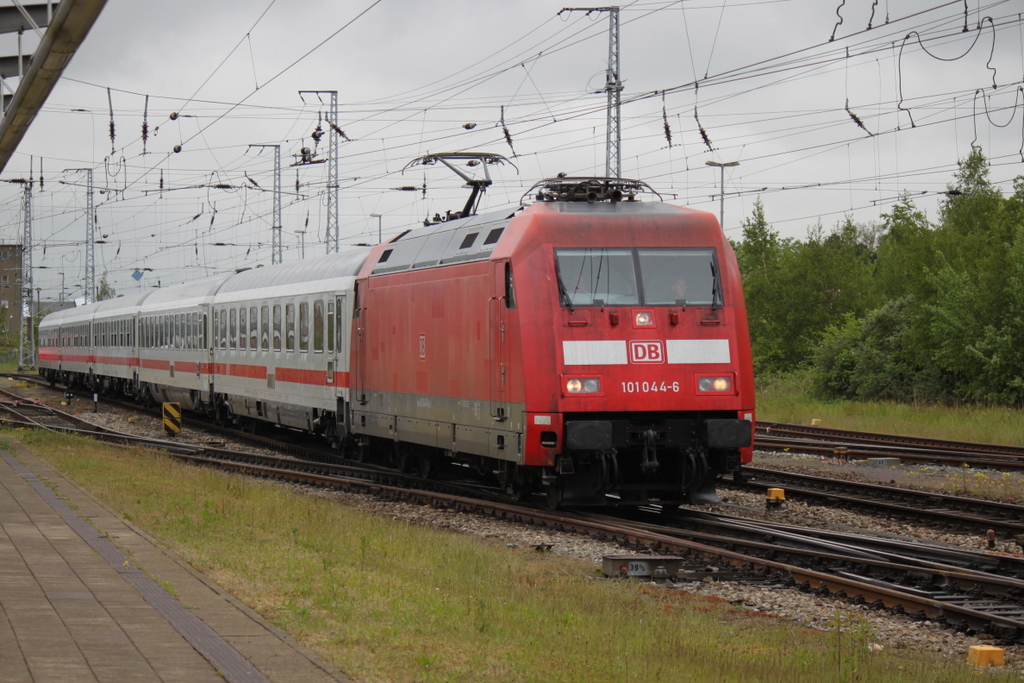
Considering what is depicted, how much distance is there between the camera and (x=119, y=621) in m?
7.02

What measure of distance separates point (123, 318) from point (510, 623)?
3811 centimetres

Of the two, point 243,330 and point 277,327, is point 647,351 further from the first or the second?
point 243,330

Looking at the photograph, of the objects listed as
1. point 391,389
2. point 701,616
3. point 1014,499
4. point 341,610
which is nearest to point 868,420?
point 1014,499

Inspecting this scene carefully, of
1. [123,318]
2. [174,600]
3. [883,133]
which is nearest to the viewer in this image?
[174,600]

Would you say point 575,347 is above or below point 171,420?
above

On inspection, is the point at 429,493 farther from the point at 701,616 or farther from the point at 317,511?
the point at 701,616

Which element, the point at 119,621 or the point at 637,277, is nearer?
the point at 119,621

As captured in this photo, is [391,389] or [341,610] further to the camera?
[391,389]

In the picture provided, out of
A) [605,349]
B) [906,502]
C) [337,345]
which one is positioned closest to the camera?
[605,349]

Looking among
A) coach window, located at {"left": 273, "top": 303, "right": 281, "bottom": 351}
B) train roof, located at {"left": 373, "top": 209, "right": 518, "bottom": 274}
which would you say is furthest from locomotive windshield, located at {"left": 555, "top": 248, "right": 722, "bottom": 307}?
coach window, located at {"left": 273, "top": 303, "right": 281, "bottom": 351}

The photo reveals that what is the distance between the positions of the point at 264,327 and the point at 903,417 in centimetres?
1680

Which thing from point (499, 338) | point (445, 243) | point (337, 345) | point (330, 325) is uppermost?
point (445, 243)

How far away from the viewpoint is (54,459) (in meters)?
19.1

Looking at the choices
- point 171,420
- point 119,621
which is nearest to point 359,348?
point 171,420
